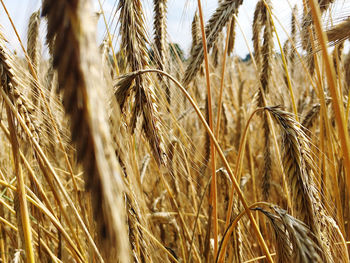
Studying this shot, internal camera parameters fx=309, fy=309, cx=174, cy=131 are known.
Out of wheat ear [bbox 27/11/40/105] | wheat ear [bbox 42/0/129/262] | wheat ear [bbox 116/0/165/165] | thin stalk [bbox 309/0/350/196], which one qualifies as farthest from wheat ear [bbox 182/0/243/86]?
wheat ear [bbox 42/0/129/262]

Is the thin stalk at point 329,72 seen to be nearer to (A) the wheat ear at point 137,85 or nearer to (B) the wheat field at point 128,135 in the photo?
(B) the wheat field at point 128,135

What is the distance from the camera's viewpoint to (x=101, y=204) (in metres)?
0.38

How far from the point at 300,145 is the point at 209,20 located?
27.9 inches

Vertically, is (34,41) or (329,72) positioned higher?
(34,41)

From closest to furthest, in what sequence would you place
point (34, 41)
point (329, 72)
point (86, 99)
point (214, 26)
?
point (86, 99) < point (329, 72) < point (214, 26) < point (34, 41)

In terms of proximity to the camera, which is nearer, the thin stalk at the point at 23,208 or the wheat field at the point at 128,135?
the wheat field at the point at 128,135

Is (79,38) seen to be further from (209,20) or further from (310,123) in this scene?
(310,123)

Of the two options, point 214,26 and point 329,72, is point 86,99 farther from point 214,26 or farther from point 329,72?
point 214,26

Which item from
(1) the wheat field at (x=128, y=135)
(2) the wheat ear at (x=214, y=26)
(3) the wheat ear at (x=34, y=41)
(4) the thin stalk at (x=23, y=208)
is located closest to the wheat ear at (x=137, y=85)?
(1) the wheat field at (x=128, y=135)

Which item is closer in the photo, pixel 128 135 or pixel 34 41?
pixel 128 135

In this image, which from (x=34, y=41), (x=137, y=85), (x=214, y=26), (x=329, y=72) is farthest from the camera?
(x=34, y=41)

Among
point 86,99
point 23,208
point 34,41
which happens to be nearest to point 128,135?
point 23,208

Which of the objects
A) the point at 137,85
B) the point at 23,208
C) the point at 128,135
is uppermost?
the point at 137,85

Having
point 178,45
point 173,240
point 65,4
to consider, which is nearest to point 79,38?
point 65,4
